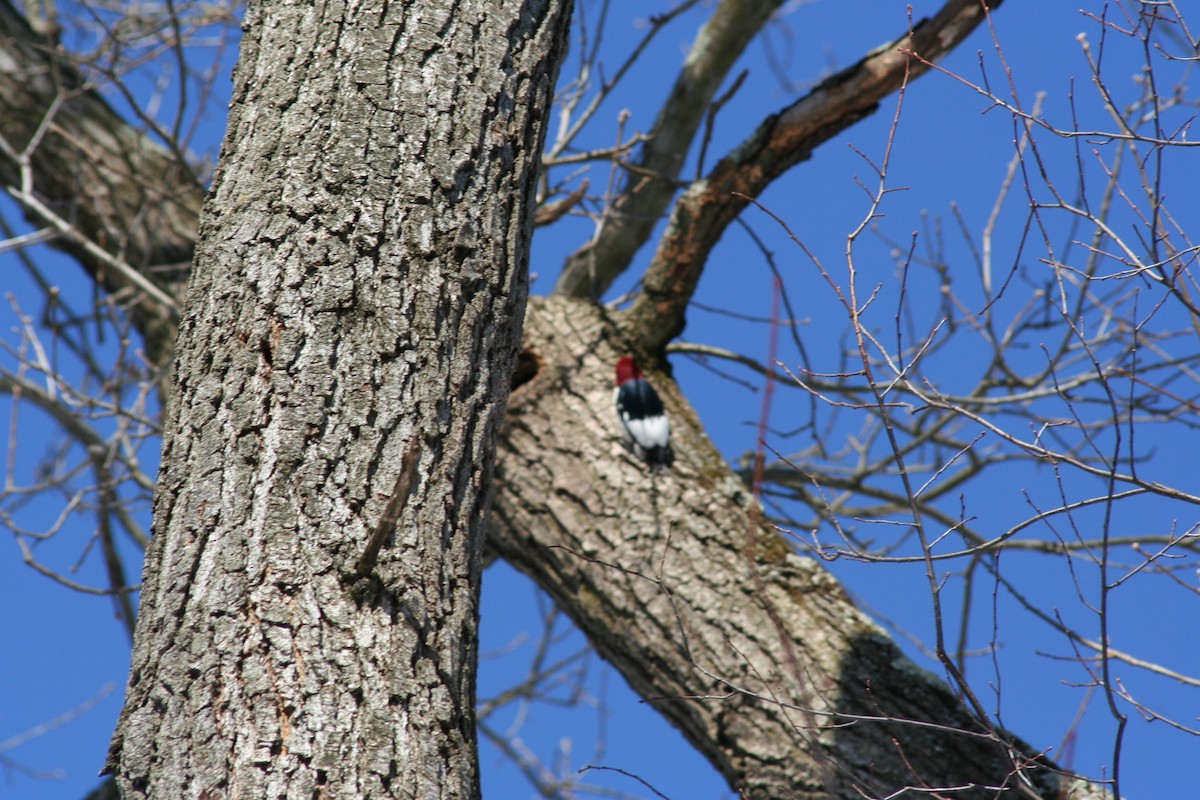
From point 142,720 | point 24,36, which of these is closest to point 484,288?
point 142,720

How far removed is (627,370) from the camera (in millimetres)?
2912

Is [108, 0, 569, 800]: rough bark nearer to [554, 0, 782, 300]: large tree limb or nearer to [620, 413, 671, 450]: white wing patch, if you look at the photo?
[620, 413, 671, 450]: white wing patch

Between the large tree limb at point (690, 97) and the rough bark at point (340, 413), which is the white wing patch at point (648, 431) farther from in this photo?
the rough bark at point (340, 413)

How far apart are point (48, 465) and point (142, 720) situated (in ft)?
10.6

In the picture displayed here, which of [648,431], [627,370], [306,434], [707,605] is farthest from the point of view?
[627,370]

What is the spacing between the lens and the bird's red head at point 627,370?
2898 mm

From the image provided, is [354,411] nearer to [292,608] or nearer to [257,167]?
[292,608]

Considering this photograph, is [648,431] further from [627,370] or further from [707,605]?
[707,605]

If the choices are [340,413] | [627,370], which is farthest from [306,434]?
[627,370]

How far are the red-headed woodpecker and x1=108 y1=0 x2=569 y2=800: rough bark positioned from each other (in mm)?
1115

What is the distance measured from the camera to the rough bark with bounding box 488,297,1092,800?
90.0 inches

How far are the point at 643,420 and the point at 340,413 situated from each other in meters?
1.43

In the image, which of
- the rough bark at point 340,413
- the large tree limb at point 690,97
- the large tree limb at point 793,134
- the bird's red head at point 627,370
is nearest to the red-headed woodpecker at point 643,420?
the bird's red head at point 627,370

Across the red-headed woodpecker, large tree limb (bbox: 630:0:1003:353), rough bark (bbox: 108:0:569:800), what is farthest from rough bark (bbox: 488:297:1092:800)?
rough bark (bbox: 108:0:569:800)
